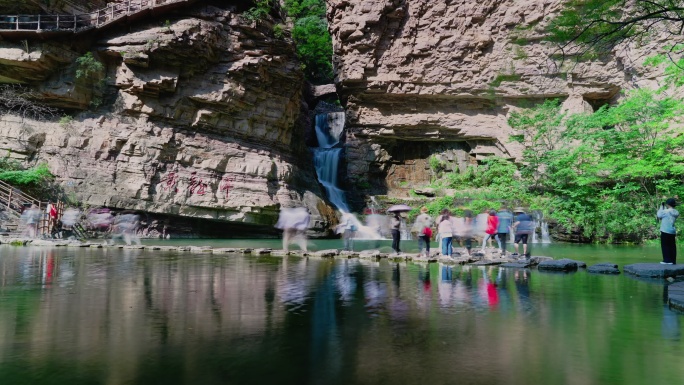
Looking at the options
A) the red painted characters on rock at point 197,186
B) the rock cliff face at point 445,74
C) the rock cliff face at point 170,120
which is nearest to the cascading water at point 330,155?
the rock cliff face at point 445,74

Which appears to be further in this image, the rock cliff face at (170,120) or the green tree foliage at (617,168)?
the rock cliff face at (170,120)

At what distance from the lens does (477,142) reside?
34281 millimetres

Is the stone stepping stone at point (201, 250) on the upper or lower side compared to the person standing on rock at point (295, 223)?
lower

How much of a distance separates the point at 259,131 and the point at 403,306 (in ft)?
77.2

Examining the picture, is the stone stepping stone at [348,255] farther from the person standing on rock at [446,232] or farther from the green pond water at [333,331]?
the green pond water at [333,331]

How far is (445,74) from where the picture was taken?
3189 cm

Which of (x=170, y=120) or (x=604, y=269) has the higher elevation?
(x=170, y=120)

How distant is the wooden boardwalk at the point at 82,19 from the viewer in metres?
23.3

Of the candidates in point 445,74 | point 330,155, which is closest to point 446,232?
point 445,74

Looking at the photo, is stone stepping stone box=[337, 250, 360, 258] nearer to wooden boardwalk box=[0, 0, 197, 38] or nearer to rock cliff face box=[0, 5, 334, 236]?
rock cliff face box=[0, 5, 334, 236]

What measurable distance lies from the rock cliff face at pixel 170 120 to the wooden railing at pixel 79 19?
2.85ft

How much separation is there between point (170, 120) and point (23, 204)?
8345mm

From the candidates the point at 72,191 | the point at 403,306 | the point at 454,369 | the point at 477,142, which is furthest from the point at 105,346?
the point at 477,142

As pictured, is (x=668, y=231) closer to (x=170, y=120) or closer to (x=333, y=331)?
(x=333, y=331)
